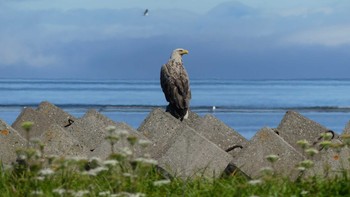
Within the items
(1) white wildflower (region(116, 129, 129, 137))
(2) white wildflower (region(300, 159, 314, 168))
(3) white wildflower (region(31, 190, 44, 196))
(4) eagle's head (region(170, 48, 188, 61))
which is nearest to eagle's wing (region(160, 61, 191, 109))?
(4) eagle's head (region(170, 48, 188, 61))

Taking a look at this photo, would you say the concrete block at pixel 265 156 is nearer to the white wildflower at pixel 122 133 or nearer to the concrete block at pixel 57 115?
the white wildflower at pixel 122 133

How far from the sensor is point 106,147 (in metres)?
9.34

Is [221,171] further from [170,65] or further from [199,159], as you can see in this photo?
[170,65]

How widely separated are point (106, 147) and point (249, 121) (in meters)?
24.0

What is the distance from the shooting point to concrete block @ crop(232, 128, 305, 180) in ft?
28.9

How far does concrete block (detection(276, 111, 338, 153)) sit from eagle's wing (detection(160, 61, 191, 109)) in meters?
3.34

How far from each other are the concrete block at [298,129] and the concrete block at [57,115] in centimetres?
269

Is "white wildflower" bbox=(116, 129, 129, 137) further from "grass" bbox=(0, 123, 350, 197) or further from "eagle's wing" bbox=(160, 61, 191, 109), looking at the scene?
"eagle's wing" bbox=(160, 61, 191, 109)

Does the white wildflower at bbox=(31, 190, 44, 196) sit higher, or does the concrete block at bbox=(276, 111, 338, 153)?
the concrete block at bbox=(276, 111, 338, 153)

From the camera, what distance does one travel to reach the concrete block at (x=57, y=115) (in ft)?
40.8

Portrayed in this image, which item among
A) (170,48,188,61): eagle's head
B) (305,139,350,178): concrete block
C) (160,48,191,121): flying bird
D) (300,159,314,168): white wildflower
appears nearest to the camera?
(300,159,314,168): white wildflower

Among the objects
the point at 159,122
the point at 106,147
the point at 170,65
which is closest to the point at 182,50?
the point at 170,65

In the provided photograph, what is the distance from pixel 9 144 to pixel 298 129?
2.92 m

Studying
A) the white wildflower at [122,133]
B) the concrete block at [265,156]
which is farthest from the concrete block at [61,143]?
the white wildflower at [122,133]
